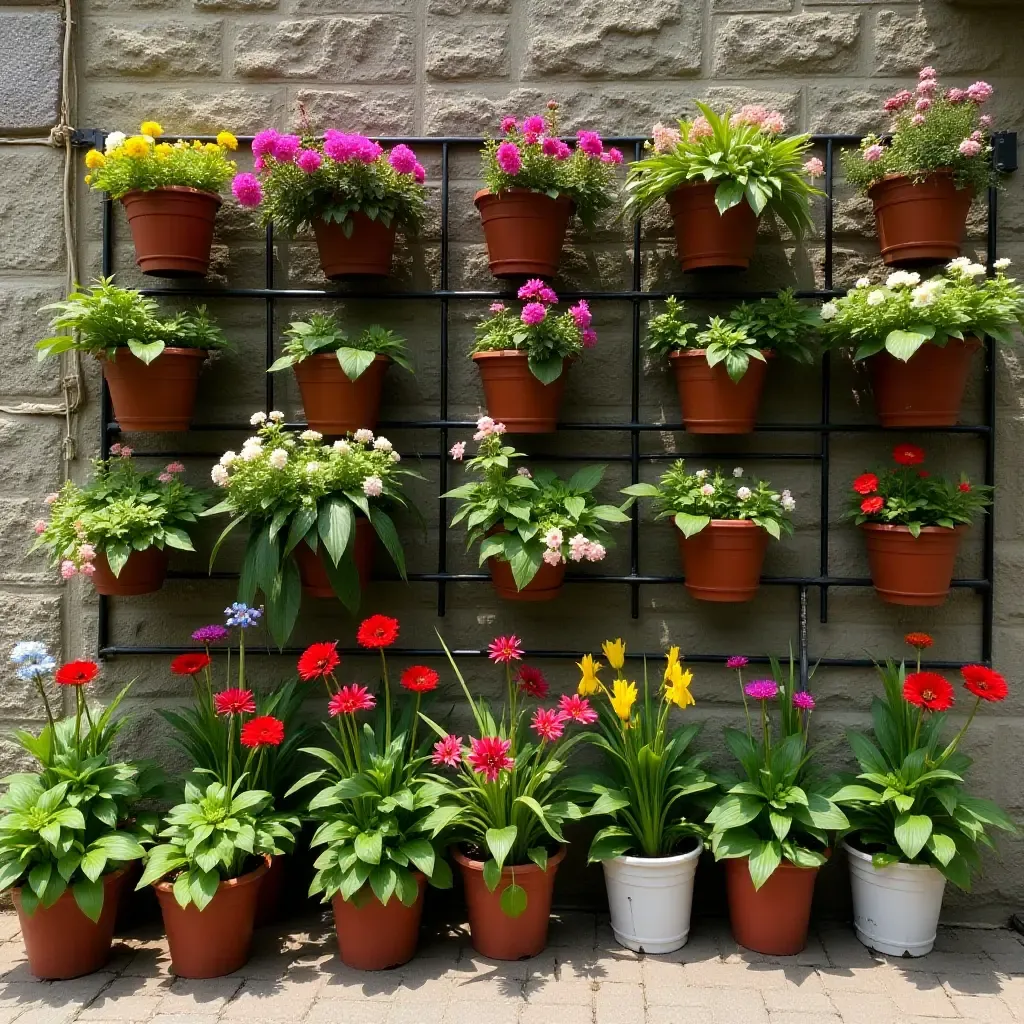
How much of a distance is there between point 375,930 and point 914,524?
167 centimetres

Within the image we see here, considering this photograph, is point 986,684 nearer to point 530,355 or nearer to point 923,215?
point 923,215

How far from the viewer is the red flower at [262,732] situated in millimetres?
2054

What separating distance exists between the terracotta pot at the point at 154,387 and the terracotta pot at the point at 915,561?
6.19ft

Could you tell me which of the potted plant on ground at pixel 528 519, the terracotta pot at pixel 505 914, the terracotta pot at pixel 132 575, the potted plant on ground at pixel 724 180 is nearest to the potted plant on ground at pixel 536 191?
the potted plant on ground at pixel 724 180

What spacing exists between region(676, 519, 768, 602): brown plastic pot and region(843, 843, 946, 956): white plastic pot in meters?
0.73

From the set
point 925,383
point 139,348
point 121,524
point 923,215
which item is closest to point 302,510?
point 121,524

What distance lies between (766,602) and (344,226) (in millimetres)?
1548

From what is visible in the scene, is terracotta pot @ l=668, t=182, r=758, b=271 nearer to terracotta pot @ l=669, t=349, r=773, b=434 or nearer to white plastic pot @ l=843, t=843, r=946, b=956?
terracotta pot @ l=669, t=349, r=773, b=434

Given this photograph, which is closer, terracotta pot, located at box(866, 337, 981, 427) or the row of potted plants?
the row of potted plants

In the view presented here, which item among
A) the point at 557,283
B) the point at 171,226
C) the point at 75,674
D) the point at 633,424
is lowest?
the point at 75,674

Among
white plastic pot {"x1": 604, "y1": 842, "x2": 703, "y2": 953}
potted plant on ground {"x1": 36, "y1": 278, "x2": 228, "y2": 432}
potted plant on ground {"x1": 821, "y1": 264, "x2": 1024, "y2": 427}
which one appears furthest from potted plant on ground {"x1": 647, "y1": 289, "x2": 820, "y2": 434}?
potted plant on ground {"x1": 36, "y1": 278, "x2": 228, "y2": 432}

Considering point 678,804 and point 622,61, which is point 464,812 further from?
point 622,61

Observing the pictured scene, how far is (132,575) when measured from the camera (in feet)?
7.63

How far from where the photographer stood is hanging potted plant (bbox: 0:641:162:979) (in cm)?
203
